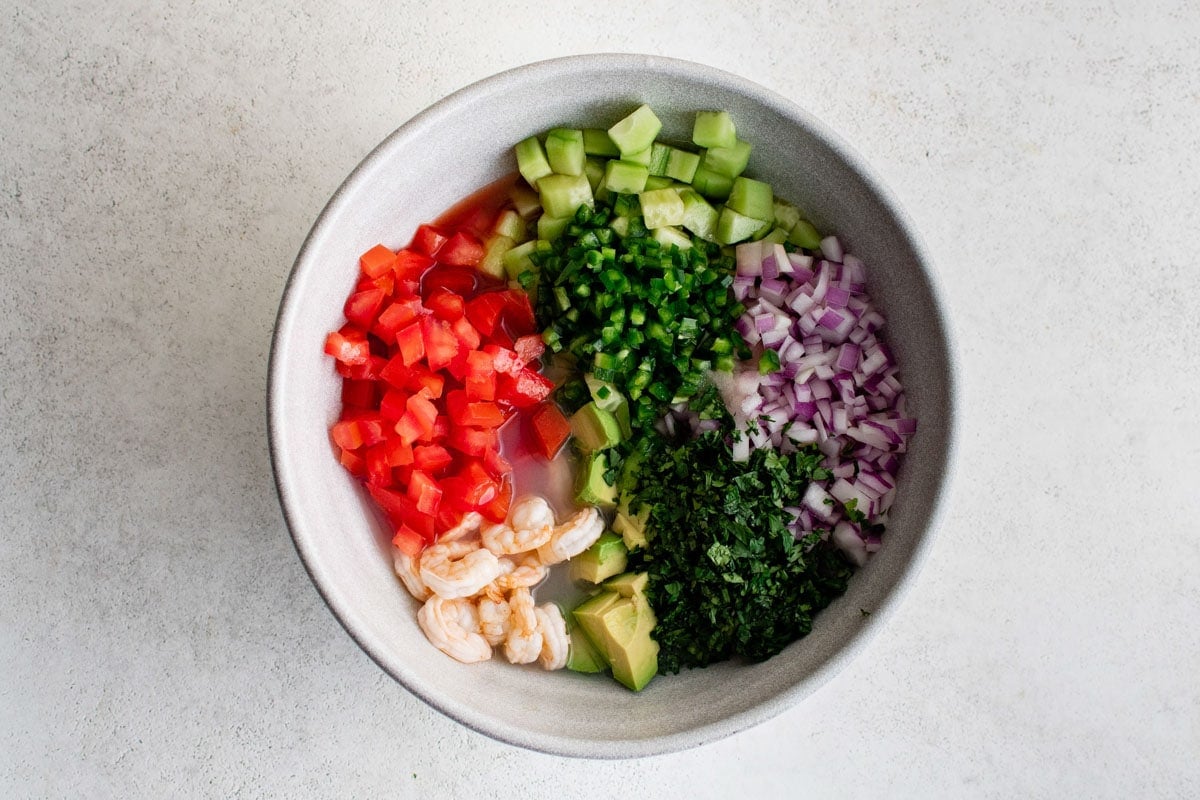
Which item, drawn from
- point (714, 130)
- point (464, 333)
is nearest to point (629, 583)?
point (464, 333)

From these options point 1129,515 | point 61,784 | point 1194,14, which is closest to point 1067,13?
point 1194,14

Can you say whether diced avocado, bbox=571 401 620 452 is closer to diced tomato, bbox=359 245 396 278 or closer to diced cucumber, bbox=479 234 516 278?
diced cucumber, bbox=479 234 516 278

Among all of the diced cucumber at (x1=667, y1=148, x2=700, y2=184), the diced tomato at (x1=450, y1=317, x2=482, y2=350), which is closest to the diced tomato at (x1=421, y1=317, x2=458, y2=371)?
the diced tomato at (x1=450, y1=317, x2=482, y2=350)

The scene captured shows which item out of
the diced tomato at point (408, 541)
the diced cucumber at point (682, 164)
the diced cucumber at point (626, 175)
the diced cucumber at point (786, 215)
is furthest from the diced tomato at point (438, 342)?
the diced cucumber at point (786, 215)

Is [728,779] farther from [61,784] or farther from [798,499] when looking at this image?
[61,784]

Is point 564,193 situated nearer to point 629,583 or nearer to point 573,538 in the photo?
point 573,538

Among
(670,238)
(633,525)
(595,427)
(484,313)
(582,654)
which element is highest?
(670,238)

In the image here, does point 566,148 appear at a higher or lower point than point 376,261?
higher
